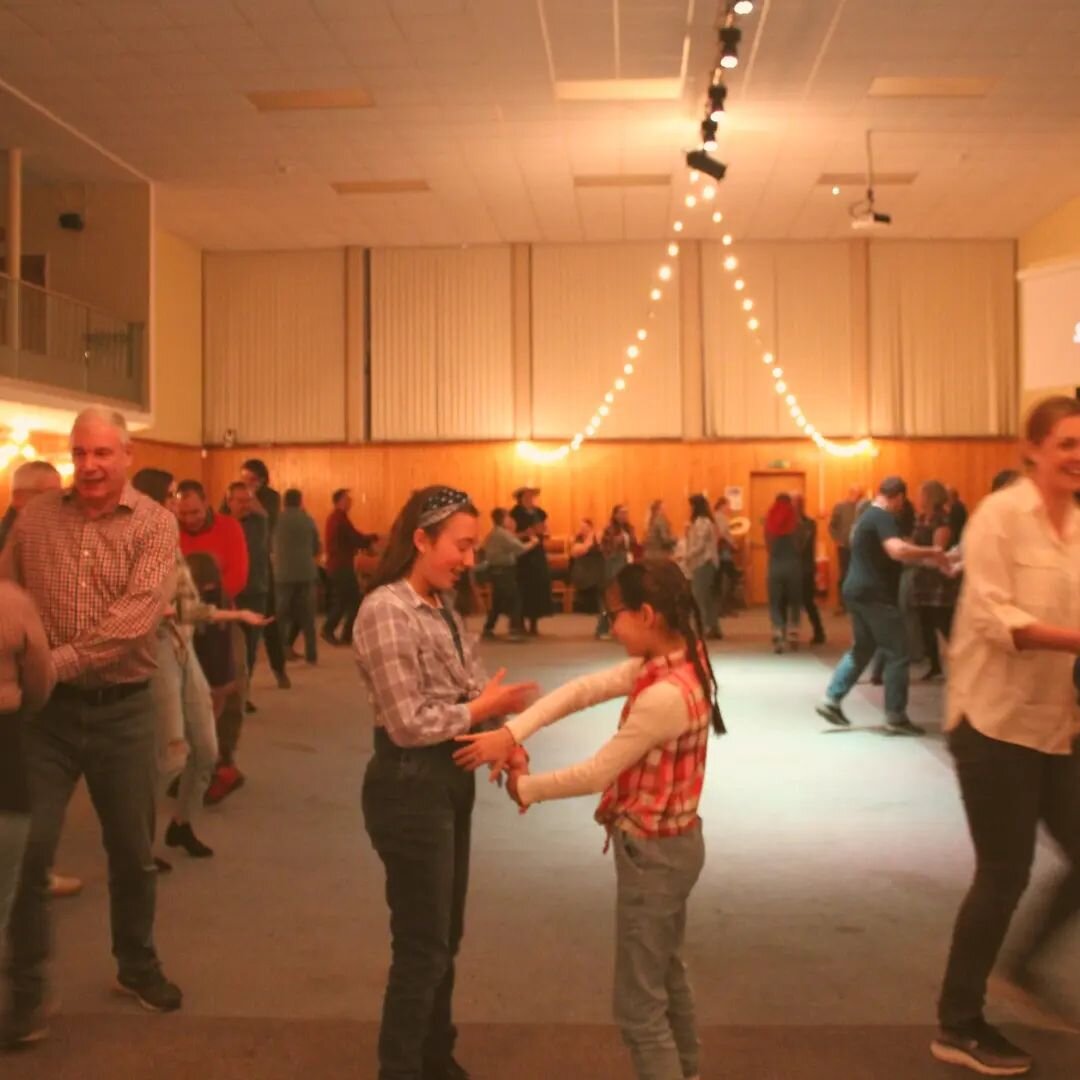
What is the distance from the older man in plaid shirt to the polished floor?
364 mm

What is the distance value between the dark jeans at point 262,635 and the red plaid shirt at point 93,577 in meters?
3.61

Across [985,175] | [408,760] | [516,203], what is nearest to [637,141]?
[516,203]

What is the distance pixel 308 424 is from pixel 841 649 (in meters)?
10.4

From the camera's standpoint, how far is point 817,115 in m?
13.3

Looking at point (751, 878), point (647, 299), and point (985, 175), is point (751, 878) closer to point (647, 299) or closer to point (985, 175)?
point (985, 175)

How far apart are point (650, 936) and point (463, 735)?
551mm

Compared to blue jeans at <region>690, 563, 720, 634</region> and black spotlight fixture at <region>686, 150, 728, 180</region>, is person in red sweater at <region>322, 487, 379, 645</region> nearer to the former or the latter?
blue jeans at <region>690, 563, 720, 634</region>

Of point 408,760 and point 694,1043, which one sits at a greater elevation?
point 408,760

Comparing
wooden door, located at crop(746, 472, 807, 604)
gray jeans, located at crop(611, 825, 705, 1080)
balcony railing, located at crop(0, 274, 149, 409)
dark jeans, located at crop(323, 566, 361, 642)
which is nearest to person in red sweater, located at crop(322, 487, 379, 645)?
dark jeans, located at crop(323, 566, 361, 642)

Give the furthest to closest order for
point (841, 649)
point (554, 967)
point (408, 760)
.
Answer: point (841, 649)
point (554, 967)
point (408, 760)

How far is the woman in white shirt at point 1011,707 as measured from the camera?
292 cm

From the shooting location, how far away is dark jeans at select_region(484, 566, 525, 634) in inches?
531

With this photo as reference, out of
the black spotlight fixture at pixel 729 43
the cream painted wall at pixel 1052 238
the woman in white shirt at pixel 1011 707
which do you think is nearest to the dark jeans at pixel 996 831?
the woman in white shirt at pixel 1011 707

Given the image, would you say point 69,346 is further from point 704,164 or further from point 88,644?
point 88,644
